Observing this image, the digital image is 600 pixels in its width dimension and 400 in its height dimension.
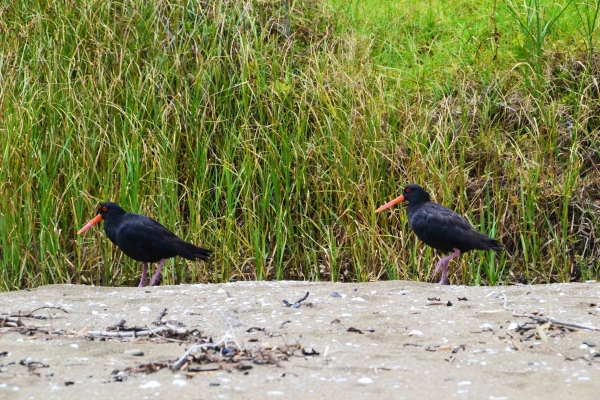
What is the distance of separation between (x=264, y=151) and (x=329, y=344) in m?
3.40

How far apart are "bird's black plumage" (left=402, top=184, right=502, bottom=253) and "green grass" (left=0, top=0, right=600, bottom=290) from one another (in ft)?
0.96

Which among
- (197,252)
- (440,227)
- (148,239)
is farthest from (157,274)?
(440,227)

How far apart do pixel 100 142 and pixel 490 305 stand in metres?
3.40

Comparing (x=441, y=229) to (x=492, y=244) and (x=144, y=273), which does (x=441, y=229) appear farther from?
(x=144, y=273)

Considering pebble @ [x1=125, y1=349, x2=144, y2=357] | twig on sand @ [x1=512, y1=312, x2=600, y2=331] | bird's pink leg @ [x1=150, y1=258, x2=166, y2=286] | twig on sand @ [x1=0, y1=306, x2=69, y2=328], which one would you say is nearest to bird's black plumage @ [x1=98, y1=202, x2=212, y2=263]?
bird's pink leg @ [x1=150, y1=258, x2=166, y2=286]

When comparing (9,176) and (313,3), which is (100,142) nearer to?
(9,176)

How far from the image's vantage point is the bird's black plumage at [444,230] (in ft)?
18.4

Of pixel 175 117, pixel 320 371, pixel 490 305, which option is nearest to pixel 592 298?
pixel 490 305

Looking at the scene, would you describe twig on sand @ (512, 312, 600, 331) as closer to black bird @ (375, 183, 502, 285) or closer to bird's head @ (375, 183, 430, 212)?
black bird @ (375, 183, 502, 285)

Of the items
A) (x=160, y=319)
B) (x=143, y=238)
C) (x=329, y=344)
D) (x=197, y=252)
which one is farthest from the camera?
(x=197, y=252)

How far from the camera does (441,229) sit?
562cm

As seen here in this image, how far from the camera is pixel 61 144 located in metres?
6.39

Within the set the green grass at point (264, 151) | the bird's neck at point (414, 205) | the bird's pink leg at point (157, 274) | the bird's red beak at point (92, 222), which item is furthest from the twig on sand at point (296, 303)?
the bird's red beak at point (92, 222)

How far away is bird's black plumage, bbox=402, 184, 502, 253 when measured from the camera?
560 centimetres
